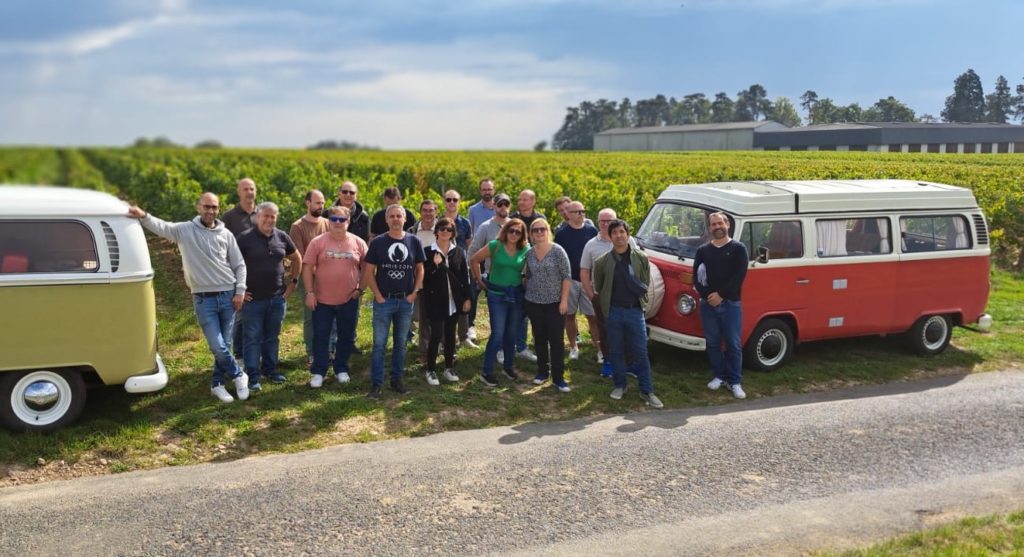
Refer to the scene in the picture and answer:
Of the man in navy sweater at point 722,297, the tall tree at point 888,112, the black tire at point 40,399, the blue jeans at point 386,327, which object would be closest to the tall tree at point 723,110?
the tall tree at point 888,112

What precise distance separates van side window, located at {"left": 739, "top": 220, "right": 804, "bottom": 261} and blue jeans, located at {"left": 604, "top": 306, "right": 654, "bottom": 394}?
1905mm

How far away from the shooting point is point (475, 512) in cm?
560

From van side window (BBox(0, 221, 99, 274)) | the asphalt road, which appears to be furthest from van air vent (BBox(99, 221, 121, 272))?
the asphalt road

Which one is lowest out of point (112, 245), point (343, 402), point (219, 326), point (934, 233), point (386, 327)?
point (343, 402)

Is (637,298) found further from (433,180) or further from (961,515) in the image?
(433,180)

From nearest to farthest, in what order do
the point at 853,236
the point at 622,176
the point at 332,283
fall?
the point at 332,283 → the point at 853,236 → the point at 622,176

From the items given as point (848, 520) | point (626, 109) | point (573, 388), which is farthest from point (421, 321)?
point (848, 520)

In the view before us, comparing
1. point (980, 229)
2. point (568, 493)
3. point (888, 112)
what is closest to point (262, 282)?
point (568, 493)

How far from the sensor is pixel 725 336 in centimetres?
882

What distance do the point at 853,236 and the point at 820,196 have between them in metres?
0.71

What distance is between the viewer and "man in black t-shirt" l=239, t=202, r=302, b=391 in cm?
786

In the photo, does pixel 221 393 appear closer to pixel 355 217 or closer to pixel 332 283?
pixel 332 283

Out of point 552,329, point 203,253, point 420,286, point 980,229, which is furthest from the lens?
point 980,229

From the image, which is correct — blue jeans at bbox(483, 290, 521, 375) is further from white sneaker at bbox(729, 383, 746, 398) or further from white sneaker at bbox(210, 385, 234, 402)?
white sneaker at bbox(210, 385, 234, 402)
